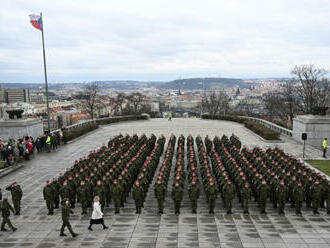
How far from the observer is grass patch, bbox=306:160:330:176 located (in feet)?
59.5

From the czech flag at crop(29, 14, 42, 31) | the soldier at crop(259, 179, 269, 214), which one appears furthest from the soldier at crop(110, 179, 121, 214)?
the czech flag at crop(29, 14, 42, 31)

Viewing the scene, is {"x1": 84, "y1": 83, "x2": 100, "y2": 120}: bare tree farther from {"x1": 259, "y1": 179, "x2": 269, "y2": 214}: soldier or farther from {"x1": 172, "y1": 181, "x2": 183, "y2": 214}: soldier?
{"x1": 259, "y1": 179, "x2": 269, "y2": 214}: soldier

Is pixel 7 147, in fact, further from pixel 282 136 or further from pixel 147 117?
pixel 147 117

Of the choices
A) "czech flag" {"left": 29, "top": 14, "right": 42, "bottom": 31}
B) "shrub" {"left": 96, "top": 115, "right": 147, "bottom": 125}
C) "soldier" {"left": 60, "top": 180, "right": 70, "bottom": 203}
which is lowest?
"shrub" {"left": 96, "top": 115, "right": 147, "bottom": 125}

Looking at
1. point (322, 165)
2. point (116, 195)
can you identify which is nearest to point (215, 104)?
point (322, 165)

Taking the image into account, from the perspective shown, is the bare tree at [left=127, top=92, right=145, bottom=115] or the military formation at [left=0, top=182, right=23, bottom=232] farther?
the bare tree at [left=127, top=92, right=145, bottom=115]

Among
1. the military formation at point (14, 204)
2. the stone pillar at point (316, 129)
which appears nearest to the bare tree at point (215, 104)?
the stone pillar at point (316, 129)

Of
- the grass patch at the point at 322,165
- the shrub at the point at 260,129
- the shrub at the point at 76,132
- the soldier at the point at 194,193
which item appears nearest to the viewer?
the soldier at the point at 194,193

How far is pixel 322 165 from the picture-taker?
19281 millimetres

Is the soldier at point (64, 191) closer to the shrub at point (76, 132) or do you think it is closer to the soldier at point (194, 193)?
the soldier at point (194, 193)

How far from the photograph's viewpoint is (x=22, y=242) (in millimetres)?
10039

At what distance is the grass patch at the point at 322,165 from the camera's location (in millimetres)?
18150

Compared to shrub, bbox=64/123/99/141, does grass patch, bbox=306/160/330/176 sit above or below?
below

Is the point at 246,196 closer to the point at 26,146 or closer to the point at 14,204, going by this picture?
the point at 14,204
